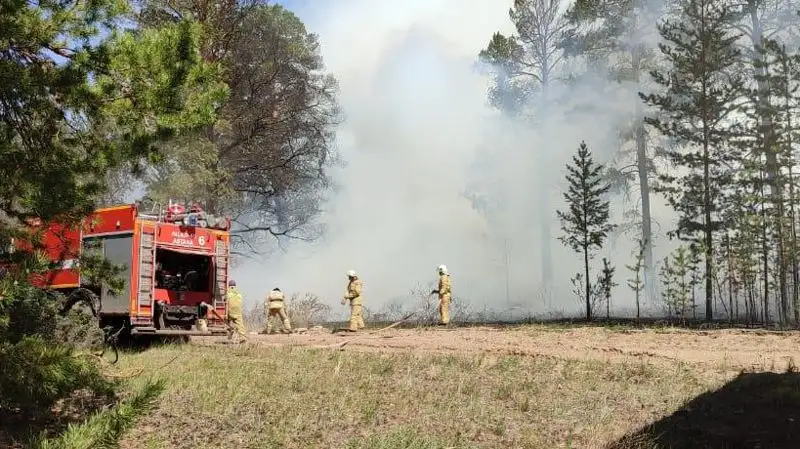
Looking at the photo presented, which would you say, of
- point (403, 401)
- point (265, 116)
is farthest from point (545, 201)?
point (403, 401)

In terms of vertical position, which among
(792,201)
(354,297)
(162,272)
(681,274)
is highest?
(792,201)

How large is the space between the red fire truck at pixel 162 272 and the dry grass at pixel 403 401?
7.38 feet

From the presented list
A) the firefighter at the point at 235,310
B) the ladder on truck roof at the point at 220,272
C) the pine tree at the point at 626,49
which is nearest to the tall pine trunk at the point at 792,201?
the pine tree at the point at 626,49

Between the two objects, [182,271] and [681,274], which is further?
[681,274]

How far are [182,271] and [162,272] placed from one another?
1.75ft

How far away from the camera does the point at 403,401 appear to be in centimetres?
745

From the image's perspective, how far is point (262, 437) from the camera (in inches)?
235

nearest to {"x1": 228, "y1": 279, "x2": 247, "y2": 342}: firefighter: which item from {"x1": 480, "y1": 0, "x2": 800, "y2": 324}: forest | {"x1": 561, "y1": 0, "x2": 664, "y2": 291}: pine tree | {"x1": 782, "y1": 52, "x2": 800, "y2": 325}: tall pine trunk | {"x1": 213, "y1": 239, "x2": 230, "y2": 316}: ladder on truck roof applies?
{"x1": 213, "y1": 239, "x2": 230, "y2": 316}: ladder on truck roof

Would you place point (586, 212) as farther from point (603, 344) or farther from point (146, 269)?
point (146, 269)

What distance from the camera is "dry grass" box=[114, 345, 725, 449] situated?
6.14 metres

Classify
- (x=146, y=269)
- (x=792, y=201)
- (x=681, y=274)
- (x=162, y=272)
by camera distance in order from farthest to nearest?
(x=681, y=274) < (x=792, y=201) < (x=162, y=272) < (x=146, y=269)

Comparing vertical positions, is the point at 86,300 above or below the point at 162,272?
below

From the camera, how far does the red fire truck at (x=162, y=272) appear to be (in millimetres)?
12172

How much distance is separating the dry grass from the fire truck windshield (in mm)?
3196
